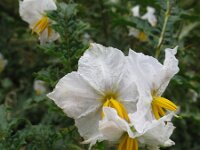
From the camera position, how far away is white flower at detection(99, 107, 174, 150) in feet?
3.94

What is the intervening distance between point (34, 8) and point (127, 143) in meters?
0.66

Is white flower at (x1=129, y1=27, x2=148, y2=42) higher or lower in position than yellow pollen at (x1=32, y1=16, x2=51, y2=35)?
lower

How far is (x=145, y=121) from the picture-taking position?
4.06ft

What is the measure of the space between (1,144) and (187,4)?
4.87ft

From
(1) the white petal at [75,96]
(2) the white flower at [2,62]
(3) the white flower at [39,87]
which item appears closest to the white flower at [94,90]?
(1) the white petal at [75,96]

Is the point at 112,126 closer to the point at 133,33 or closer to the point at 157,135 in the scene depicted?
A: the point at 157,135

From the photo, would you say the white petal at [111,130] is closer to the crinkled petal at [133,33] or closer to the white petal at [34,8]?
the white petal at [34,8]

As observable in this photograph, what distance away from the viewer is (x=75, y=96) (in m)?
1.32

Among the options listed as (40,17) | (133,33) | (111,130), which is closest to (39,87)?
(133,33)

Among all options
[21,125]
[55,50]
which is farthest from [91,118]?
[21,125]

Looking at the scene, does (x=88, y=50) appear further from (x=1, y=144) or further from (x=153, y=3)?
(x=153, y=3)

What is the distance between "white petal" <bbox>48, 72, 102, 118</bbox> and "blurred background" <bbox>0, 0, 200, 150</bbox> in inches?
3.8

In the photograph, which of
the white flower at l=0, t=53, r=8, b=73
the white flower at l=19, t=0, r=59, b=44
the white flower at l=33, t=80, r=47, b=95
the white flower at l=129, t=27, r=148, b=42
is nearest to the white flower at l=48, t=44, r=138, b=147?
the white flower at l=19, t=0, r=59, b=44

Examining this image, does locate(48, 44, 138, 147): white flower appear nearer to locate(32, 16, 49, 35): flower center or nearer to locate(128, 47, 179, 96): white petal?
locate(128, 47, 179, 96): white petal
